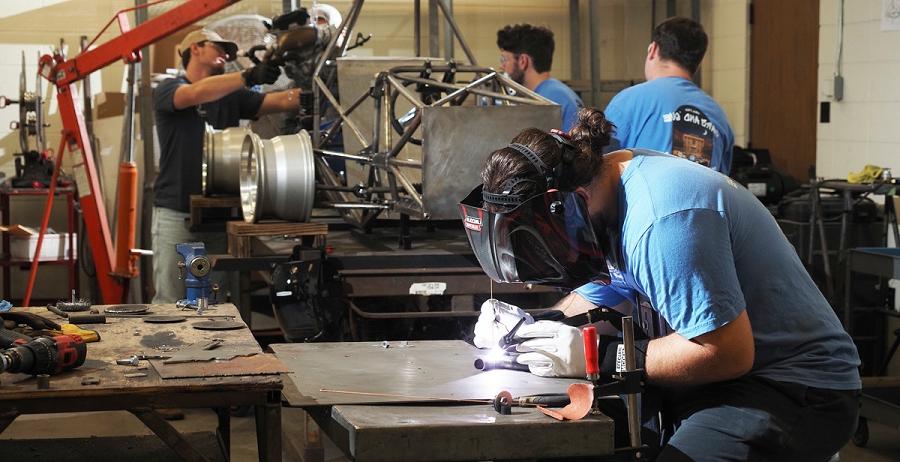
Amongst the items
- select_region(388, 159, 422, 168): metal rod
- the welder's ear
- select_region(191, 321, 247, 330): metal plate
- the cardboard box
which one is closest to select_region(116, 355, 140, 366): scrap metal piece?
select_region(191, 321, 247, 330): metal plate

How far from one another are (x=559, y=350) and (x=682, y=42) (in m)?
2.07

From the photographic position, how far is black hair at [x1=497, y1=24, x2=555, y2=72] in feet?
18.1

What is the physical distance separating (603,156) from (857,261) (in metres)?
2.93

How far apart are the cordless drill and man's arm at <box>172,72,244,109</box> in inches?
116

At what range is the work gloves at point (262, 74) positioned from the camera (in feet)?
16.8

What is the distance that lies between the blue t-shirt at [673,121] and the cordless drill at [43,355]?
7.27 feet

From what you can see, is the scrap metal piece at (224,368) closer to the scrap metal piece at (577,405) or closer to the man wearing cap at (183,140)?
the scrap metal piece at (577,405)

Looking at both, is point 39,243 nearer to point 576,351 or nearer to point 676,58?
point 676,58

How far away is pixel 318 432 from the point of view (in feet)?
11.5

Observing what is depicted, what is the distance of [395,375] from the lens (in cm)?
256

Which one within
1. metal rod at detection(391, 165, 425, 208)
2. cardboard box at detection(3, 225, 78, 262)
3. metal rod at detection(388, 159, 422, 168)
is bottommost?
cardboard box at detection(3, 225, 78, 262)

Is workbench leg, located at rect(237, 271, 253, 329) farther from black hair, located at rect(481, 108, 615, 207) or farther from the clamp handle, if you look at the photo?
the clamp handle

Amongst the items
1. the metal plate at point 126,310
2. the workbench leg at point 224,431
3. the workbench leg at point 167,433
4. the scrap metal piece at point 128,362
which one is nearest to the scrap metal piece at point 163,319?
the metal plate at point 126,310

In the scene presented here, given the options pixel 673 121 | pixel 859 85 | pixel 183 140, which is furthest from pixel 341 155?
pixel 859 85
